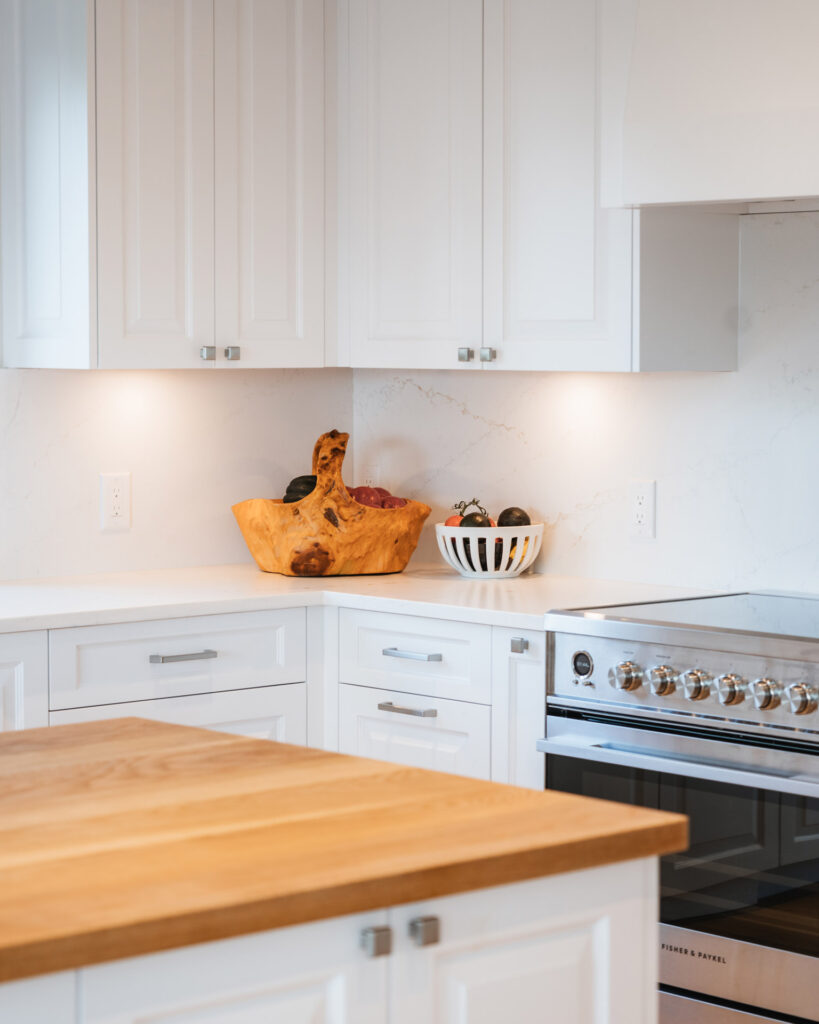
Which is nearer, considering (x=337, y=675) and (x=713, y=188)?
(x=713, y=188)

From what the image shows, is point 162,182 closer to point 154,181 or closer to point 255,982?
point 154,181

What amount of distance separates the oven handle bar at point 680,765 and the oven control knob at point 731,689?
112mm

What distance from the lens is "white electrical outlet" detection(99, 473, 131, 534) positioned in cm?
346

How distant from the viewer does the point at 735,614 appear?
275 cm

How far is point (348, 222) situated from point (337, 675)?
3.57ft

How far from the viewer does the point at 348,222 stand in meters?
3.46

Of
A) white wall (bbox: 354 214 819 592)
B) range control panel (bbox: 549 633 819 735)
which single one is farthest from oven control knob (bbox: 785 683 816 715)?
white wall (bbox: 354 214 819 592)

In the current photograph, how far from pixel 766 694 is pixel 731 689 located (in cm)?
7

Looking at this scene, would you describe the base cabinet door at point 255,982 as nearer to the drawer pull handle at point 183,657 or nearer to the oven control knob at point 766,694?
the oven control knob at point 766,694

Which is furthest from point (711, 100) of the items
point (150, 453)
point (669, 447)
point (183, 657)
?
point (150, 453)

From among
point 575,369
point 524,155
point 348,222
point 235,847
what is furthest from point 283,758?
point 348,222

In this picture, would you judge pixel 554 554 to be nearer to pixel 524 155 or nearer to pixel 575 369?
pixel 575 369

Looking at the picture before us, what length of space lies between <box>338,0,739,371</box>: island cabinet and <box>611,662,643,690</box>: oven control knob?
2.17 feet

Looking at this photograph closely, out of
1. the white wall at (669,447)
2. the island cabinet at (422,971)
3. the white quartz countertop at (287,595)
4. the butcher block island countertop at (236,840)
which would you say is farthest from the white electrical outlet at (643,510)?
the island cabinet at (422,971)
